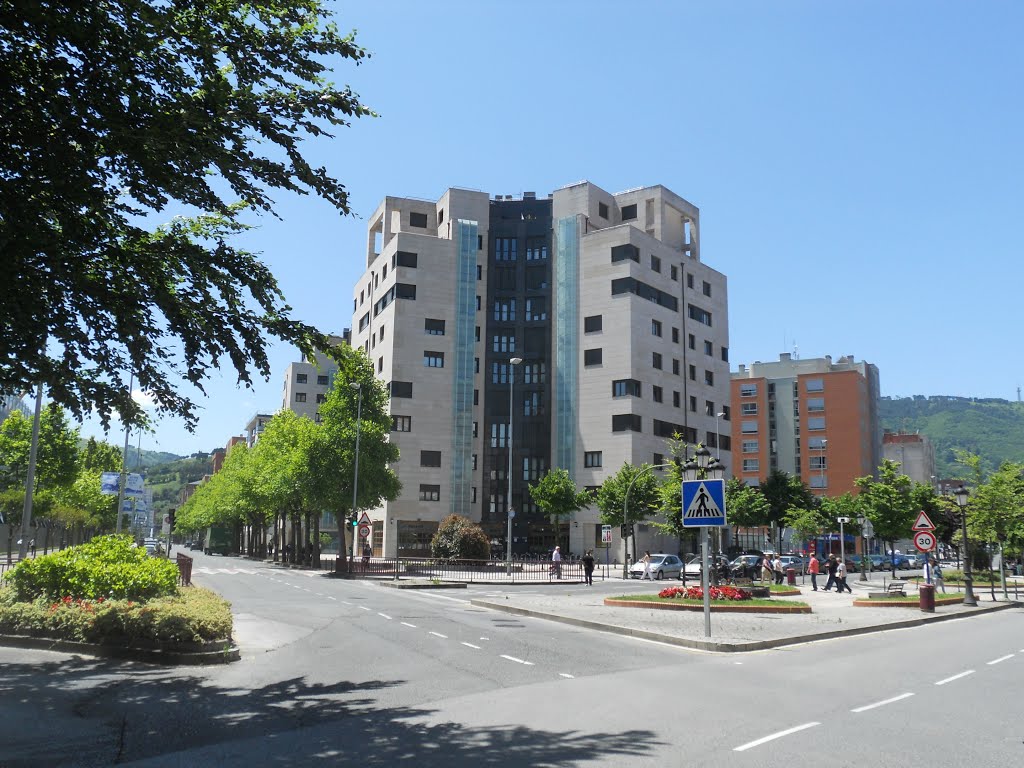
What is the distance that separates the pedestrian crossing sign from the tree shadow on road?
8116 mm

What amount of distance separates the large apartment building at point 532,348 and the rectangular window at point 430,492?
127 mm

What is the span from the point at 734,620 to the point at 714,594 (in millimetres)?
3708

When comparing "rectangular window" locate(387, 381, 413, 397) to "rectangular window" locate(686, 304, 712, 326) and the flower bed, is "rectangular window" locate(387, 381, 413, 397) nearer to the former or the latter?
"rectangular window" locate(686, 304, 712, 326)

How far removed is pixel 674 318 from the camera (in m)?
76.1

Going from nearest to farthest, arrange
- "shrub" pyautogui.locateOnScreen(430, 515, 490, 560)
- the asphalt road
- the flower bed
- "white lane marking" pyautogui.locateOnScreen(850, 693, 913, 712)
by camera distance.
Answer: the asphalt road
"white lane marking" pyautogui.locateOnScreen(850, 693, 913, 712)
the flower bed
"shrub" pyautogui.locateOnScreen(430, 515, 490, 560)

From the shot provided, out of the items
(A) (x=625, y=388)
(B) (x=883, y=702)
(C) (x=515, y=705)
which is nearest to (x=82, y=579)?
(C) (x=515, y=705)

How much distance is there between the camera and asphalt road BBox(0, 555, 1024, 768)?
7.15m

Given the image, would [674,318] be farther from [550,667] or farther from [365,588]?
[550,667]

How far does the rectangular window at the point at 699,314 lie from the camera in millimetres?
78438

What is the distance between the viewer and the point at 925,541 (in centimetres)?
2658

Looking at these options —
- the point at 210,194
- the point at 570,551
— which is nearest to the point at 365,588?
the point at 210,194

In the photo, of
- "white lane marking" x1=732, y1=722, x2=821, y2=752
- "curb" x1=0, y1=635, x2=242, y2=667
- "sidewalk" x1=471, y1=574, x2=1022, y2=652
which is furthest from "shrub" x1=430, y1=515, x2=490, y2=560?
"white lane marking" x1=732, y1=722, x2=821, y2=752

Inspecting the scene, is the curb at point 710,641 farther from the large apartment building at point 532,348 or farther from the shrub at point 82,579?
the large apartment building at point 532,348

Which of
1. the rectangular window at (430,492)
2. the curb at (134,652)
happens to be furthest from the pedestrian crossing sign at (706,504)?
the rectangular window at (430,492)
